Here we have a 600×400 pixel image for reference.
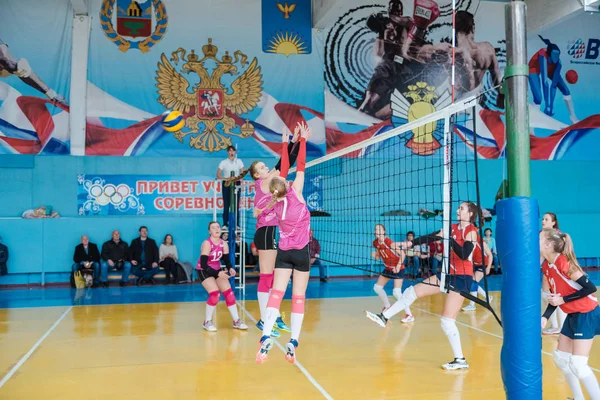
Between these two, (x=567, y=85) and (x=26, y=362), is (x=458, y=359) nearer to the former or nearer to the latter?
(x=26, y=362)

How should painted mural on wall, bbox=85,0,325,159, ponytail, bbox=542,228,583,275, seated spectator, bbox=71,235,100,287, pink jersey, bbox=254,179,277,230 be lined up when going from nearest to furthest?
ponytail, bbox=542,228,583,275, pink jersey, bbox=254,179,277,230, seated spectator, bbox=71,235,100,287, painted mural on wall, bbox=85,0,325,159

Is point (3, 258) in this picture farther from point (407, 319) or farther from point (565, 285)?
point (565, 285)

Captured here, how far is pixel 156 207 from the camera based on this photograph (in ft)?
44.3

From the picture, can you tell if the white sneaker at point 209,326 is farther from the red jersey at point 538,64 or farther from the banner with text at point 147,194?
the red jersey at point 538,64

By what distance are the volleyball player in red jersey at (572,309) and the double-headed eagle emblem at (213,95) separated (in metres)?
10.2

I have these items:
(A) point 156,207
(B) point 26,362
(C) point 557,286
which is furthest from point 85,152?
(C) point 557,286

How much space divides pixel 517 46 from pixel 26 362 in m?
5.31

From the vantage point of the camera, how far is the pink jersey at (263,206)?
6.39m

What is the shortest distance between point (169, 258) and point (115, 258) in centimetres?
118

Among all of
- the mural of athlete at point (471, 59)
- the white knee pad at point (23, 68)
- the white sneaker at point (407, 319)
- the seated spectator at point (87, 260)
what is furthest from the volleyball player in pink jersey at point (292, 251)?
the mural of athlete at point (471, 59)

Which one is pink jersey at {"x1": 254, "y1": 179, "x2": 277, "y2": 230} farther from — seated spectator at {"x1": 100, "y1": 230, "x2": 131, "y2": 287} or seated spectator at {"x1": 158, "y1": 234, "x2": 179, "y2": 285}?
seated spectator at {"x1": 100, "y1": 230, "x2": 131, "y2": 287}

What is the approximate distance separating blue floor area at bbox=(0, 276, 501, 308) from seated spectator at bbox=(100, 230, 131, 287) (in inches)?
16.8

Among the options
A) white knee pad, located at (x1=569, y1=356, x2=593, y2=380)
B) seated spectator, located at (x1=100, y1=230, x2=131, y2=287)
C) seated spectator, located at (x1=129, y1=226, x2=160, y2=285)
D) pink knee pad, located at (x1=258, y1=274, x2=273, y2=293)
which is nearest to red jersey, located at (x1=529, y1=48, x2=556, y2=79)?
seated spectator, located at (x1=129, y1=226, x2=160, y2=285)

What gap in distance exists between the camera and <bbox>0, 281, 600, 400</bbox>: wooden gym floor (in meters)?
4.65
